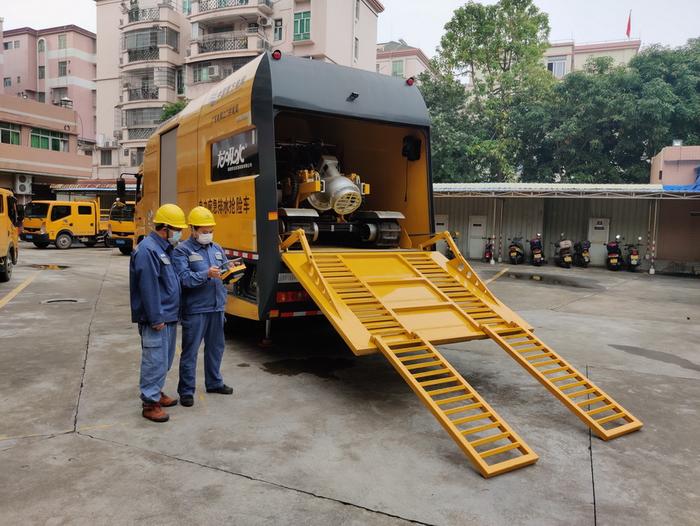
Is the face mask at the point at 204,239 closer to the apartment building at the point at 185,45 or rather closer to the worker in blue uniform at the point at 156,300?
the worker in blue uniform at the point at 156,300

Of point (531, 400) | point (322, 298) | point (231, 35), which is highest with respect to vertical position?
point (231, 35)

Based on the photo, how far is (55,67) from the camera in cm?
4456

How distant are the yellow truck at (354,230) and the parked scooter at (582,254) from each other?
13.5m

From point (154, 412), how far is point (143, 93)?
37.5 m

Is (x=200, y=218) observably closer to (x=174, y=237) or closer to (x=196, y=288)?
(x=174, y=237)

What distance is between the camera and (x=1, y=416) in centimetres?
430

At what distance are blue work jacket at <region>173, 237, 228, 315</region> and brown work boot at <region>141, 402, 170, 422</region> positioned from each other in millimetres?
777

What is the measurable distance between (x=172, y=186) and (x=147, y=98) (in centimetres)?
3211

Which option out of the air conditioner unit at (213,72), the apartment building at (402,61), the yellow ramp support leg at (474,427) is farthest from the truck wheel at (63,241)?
the apartment building at (402,61)

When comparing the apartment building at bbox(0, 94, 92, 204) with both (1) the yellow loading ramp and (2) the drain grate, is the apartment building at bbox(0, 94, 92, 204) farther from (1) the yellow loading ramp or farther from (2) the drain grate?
(1) the yellow loading ramp

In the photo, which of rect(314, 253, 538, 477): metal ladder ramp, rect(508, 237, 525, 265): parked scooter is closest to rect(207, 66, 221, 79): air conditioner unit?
rect(508, 237, 525, 265): parked scooter

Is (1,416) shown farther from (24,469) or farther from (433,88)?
(433,88)

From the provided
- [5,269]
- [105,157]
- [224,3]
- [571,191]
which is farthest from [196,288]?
[105,157]

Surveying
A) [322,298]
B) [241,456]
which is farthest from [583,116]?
[241,456]
